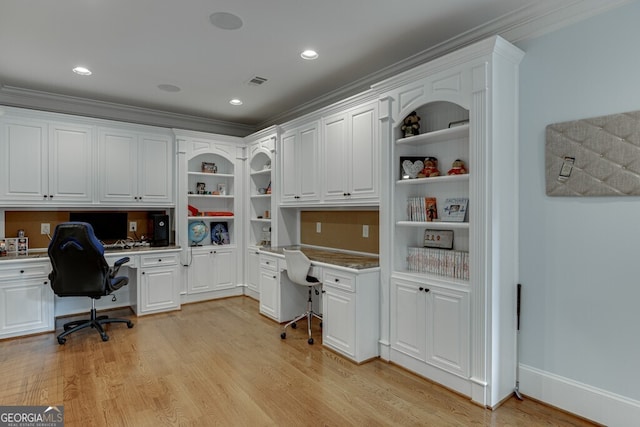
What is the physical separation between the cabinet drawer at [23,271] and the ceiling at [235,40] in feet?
6.78

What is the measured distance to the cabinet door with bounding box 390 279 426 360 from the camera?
290cm

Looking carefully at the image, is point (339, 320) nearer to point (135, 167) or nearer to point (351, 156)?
point (351, 156)

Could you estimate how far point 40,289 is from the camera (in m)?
3.95

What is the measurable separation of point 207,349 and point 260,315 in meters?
1.14

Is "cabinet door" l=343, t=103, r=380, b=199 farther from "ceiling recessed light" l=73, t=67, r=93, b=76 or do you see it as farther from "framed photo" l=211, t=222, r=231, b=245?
"ceiling recessed light" l=73, t=67, r=93, b=76

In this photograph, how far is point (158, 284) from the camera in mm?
4637

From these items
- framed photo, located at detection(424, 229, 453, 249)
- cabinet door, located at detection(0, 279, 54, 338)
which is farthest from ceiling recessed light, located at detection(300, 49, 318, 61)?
cabinet door, located at detection(0, 279, 54, 338)

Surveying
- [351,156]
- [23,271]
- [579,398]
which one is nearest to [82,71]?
[23,271]

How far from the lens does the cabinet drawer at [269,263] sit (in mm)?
4219

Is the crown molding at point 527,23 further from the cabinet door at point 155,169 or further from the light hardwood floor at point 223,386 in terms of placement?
the cabinet door at point 155,169

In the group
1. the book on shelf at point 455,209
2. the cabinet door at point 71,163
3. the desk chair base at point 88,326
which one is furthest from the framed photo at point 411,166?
the cabinet door at point 71,163

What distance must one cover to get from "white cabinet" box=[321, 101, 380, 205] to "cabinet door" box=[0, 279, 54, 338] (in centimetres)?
333

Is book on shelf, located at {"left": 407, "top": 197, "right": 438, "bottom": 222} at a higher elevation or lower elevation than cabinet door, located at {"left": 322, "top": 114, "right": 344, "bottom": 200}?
lower

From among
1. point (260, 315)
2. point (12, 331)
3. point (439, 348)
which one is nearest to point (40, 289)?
point (12, 331)
